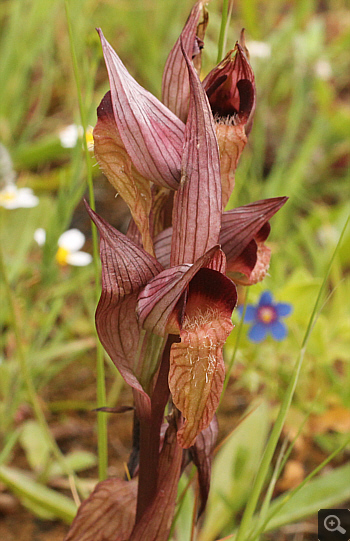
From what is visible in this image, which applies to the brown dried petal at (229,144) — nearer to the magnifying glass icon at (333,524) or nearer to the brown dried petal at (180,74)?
the brown dried petal at (180,74)

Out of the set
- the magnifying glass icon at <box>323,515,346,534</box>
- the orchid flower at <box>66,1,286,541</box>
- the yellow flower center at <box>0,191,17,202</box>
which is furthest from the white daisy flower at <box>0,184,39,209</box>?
the magnifying glass icon at <box>323,515,346,534</box>

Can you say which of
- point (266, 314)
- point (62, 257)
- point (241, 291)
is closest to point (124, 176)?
point (266, 314)

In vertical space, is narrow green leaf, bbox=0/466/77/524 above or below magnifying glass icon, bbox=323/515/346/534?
above

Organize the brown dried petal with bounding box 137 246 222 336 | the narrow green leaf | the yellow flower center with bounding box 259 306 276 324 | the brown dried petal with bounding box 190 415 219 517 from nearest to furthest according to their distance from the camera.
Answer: the brown dried petal with bounding box 137 246 222 336
the brown dried petal with bounding box 190 415 219 517
the narrow green leaf
the yellow flower center with bounding box 259 306 276 324

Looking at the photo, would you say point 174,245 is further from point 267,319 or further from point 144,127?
point 267,319

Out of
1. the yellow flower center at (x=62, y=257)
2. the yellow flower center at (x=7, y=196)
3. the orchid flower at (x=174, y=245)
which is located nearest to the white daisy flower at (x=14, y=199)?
the yellow flower center at (x=7, y=196)

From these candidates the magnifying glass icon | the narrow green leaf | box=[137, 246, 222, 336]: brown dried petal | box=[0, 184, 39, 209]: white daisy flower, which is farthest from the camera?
box=[0, 184, 39, 209]: white daisy flower

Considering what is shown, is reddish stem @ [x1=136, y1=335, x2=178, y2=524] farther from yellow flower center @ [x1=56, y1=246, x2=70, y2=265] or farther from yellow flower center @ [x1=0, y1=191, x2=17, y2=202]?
yellow flower center @ [x1=0, y1=191, x2=17, y2=202]

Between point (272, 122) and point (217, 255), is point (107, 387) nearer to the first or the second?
point (217, 255)

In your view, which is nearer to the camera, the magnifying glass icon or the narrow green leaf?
the narrow green leaf
